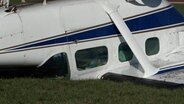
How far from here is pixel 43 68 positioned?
856 centimetres

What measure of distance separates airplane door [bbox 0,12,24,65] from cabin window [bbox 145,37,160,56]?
7.80ft

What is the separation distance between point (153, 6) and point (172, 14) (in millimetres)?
460

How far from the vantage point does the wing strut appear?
860 cm

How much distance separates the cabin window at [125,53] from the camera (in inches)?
353

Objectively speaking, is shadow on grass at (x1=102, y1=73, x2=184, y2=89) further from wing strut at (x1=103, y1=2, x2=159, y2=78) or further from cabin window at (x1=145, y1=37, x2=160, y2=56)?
cabin window at (x1=145, y1=37, x2=160, y2=56)

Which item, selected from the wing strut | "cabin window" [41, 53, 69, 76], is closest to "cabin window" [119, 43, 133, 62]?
the wing strut

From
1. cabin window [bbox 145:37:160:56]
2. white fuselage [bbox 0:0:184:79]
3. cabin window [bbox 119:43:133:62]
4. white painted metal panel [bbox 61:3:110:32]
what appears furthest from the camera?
cabin window [bbox 145:37:160:56]

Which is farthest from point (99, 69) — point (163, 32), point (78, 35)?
point (163, 32)

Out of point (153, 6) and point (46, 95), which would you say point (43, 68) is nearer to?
point (46, 95)

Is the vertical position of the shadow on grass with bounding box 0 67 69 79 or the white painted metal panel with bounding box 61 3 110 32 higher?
the white painted metal panel with bounding box 61 3 110 32

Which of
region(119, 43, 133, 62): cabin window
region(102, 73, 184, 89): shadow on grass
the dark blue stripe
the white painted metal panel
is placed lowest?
region(102, 73, 184, 89): shadow on grass

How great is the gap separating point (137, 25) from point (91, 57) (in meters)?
1.04

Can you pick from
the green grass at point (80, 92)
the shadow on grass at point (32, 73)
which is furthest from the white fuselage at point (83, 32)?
the green grass at point (80, 92)

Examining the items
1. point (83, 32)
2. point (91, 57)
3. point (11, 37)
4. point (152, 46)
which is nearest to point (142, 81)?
point (91, 57)
